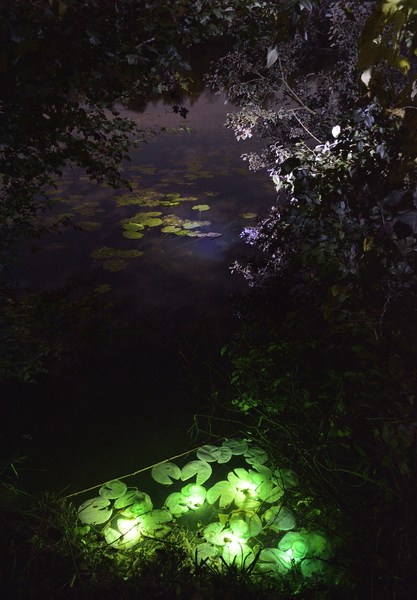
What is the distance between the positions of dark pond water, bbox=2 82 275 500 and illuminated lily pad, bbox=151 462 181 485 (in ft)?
0.54

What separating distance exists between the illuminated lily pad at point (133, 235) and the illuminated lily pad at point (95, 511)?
2.79 m

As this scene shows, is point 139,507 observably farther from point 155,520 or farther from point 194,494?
point 194,494

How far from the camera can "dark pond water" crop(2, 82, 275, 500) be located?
2082 millimetres

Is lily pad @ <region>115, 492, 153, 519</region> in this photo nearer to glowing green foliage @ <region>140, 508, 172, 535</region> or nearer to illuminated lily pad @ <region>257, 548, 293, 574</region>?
glowing green foliage @ <region>140, 508, 172, 535</region>

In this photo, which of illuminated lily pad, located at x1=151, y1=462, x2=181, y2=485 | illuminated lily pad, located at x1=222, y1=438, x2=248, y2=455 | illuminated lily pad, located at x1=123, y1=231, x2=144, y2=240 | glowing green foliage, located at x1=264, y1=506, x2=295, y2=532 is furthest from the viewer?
illuminated lily pad, located at x1=123, y1=231, x2=144, y2=240

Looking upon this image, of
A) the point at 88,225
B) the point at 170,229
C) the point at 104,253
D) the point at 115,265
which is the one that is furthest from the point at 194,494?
the point at 88,225

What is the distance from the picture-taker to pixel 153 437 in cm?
214

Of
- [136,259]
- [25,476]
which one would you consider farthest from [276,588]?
[136,259]

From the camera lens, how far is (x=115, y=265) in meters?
3.66

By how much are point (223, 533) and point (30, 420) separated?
1.21 metres

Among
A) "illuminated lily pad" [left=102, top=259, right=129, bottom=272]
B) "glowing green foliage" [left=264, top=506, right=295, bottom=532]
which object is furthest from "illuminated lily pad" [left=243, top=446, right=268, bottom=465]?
"illuminated lily pad" [left=102, top=259, right=129, bottom=272]

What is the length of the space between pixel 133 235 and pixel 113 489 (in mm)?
2801

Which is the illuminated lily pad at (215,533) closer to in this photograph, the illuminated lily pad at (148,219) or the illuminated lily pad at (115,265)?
the illuminated lily pad at (115,265)

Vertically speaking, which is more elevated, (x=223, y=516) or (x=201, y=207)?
(x=201, y=207)
